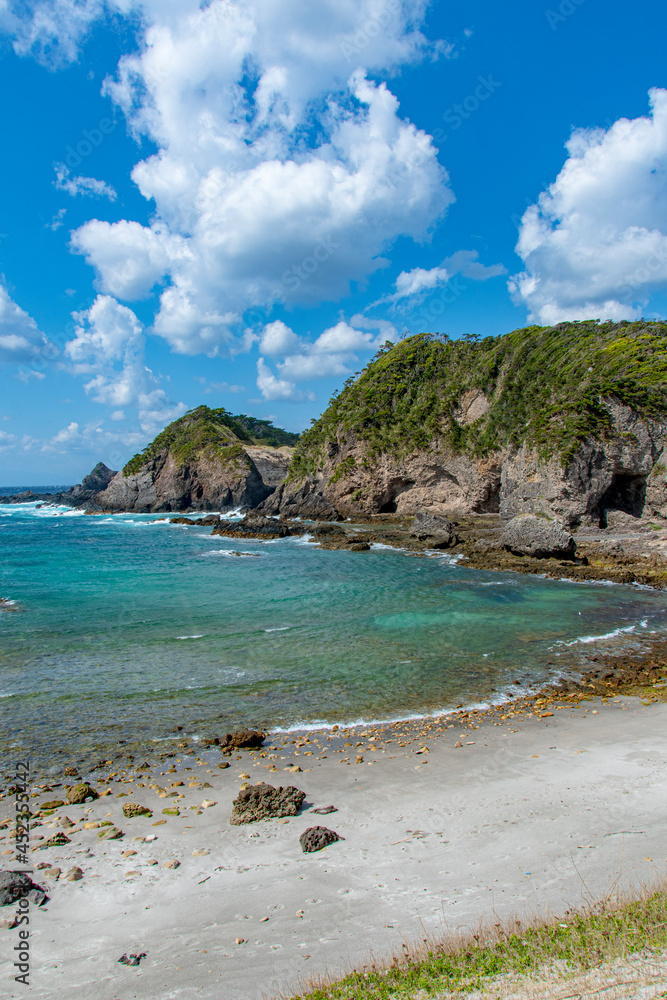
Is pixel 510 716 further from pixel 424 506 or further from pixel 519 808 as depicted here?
pixel 424 506

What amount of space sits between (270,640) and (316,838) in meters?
10.4

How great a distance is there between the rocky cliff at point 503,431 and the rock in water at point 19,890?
35564 millimetres

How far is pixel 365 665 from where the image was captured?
1474cm

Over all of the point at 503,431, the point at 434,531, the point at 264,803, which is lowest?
the point at 264,803

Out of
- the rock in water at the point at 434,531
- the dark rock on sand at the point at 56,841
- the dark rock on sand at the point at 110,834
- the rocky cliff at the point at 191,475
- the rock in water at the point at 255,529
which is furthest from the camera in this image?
the rocky cliff at the point at 191,475

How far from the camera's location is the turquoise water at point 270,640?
11.9m

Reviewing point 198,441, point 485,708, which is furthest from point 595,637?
point 198,441

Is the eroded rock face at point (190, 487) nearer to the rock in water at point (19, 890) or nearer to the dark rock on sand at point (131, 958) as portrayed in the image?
the rock in water at point (19, 890)

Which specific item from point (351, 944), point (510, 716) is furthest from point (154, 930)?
point (510, 716)

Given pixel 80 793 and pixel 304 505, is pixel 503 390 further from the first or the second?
pixel 80 793

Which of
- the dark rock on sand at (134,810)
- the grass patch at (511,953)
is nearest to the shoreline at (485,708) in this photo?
the dark rock on sand at (134,810)

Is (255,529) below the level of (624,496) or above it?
below

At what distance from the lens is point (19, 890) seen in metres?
5.77

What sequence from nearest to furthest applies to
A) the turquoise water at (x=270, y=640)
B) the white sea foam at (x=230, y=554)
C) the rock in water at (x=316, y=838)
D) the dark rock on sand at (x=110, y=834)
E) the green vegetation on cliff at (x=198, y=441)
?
the rock in water at (x=316, y=838)
the dark rock on sand at (x=110, y=834)
the turquoise water at (x=270, y=640)
the white sea foam at (x=230, y=554)
the green vegetation on cliff at (x=198, y=441)
